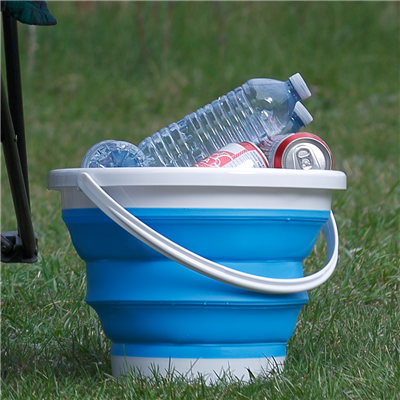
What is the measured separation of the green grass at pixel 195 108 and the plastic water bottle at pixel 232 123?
56cm

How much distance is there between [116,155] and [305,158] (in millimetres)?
481

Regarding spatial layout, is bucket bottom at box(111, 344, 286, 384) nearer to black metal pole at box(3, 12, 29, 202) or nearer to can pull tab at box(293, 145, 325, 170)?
can pull tab at box(293, 145, 325, 170)

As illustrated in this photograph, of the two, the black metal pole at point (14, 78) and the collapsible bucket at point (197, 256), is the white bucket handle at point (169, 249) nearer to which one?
the collapsible bucket at point (197, 256)

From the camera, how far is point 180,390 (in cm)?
146

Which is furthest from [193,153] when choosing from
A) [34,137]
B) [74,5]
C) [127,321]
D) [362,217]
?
[74,5]

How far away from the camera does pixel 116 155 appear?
1673 millimetres

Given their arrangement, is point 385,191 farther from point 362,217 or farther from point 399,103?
point 399,103

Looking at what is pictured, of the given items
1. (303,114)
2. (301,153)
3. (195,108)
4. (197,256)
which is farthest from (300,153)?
(195,108)

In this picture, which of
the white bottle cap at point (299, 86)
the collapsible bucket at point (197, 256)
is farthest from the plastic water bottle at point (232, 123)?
the collapsible bucket at point (197, 256)

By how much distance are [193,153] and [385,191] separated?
177 cm

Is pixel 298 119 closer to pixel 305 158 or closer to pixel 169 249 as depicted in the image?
pixel 305 158

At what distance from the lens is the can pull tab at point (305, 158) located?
157cm

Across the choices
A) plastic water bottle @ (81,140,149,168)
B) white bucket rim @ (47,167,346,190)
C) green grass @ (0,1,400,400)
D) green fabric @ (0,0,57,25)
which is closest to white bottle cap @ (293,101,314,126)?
white bucket rim @ (47,167,346,190)

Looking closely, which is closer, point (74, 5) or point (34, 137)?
point (34, 137)
